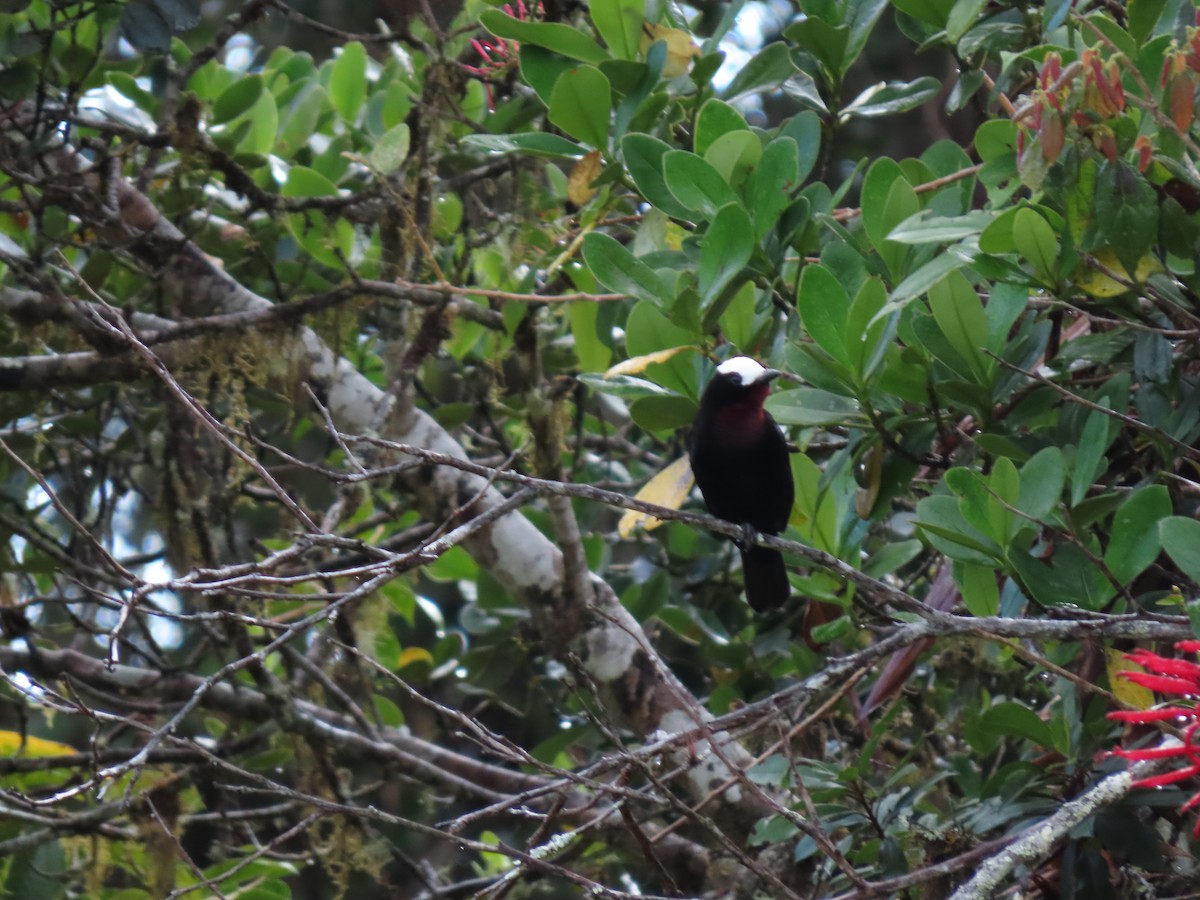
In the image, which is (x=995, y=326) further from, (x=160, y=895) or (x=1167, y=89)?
(x=160, y=895)

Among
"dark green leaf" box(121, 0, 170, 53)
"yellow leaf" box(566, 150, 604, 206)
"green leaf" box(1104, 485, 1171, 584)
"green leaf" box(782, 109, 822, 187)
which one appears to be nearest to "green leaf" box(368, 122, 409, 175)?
"dark green leaf" box(121, 0, 170, 53)

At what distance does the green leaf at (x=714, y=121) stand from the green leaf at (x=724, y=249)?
362 mm

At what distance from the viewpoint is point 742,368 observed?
3158 mm

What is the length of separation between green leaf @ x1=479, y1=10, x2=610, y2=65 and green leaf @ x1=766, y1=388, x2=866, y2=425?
2.94ft

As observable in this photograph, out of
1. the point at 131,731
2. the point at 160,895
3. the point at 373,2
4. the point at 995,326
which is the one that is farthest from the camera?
the point at 373,2

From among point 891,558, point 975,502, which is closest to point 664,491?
point 891,558

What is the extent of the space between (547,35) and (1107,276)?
4.19 feet

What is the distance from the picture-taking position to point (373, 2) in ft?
24.5

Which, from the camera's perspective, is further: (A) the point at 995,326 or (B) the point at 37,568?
(B) the point at 37,568

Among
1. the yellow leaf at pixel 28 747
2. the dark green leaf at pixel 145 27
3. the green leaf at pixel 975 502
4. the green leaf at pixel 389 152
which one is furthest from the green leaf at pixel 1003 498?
the yellow leaf at pixel 28 747

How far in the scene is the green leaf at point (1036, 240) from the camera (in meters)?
2.22

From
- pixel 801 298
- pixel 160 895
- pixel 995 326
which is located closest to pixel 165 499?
pixel 160 895

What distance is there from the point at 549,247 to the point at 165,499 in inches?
52.9

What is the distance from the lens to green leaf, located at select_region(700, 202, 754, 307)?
Result: 2.33 metres
